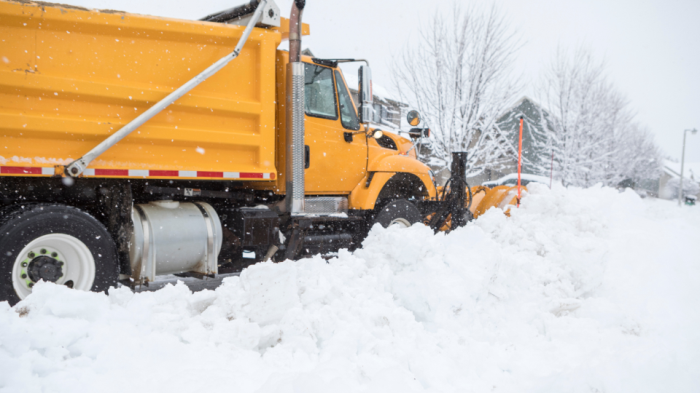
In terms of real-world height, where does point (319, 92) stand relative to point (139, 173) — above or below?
above

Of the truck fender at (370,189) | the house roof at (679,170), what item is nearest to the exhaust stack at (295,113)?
the truck fender at (370,189)

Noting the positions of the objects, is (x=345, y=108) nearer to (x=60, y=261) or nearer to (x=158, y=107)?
(x=158, y=107)

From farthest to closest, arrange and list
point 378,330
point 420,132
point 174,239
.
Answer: point 420,132 < point 174,239 < point 378,330

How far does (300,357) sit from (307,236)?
2575mm

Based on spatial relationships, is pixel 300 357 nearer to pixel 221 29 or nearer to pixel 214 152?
pixel 214 152

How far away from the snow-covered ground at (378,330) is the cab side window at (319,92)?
153 centimetres

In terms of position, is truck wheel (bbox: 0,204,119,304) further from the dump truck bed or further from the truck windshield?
the truck windshield

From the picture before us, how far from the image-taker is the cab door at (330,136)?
515 centimetres

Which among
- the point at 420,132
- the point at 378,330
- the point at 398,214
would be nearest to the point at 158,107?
the point at 378,330

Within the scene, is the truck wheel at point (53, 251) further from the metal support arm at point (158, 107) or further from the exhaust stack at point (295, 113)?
the exhaust stack at point (295, 113)

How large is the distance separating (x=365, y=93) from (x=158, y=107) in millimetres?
2322

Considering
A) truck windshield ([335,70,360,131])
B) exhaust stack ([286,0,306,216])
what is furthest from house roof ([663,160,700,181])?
exhaust stack ([286,0,306,216])

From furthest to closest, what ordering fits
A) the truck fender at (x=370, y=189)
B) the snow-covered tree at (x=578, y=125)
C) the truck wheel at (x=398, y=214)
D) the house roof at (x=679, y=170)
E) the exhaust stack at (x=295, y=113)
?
1. the house roof at (x=679, y=170)
2. the snow-covered tree at (x=578, y=125)
3. the truck wheel at (x=398, y=214)
4. the truck fender at (x=370, y=189)
5. the exhaust stack at (x=295, y=113)

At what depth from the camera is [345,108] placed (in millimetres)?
5496
